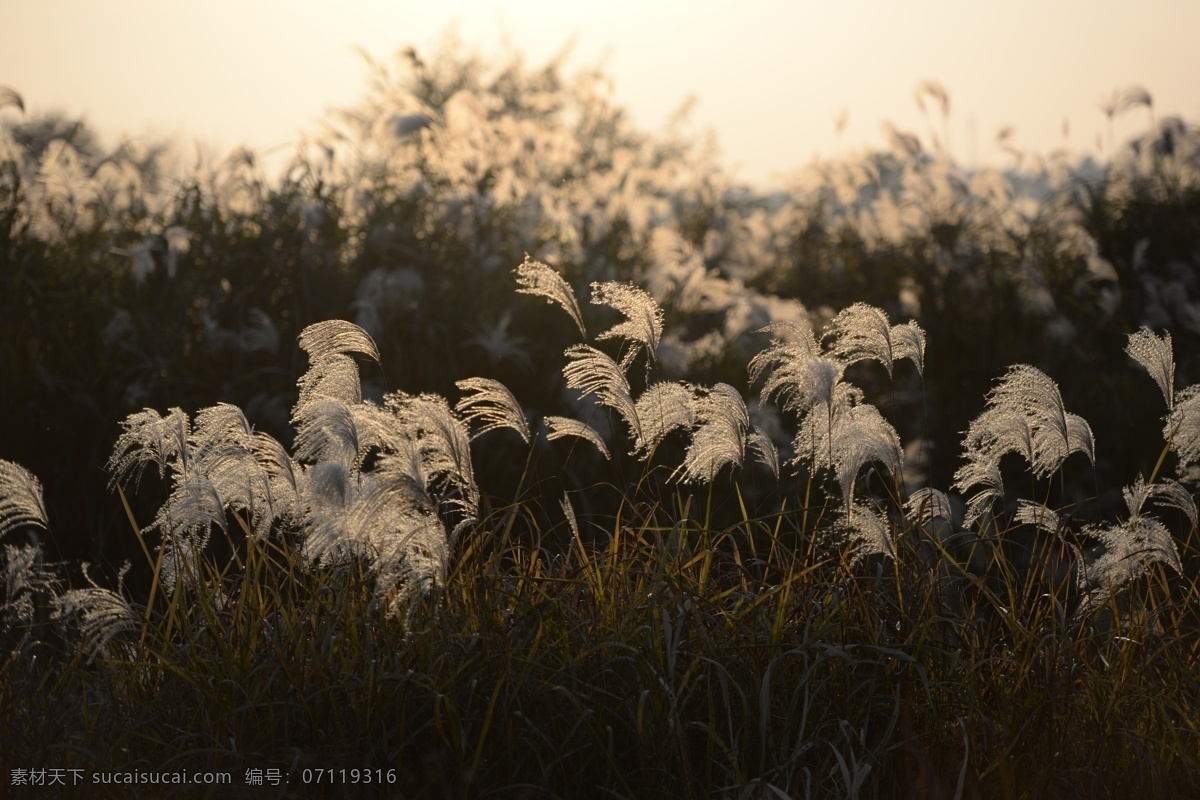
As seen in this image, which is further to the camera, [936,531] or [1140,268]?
[1140,268]

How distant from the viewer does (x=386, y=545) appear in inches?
147

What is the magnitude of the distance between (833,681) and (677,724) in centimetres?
55

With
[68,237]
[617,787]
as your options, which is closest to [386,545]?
[617,787]

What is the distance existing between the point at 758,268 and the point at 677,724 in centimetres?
1000

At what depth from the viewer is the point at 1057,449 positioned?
395cm

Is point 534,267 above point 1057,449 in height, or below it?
above

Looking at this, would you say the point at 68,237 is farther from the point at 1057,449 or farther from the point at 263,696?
the point at 1057,449

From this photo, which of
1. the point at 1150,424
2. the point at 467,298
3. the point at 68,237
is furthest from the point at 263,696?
the point at 1150,424

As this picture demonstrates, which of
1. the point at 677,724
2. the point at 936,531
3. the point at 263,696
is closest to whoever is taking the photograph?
the point at 677,724

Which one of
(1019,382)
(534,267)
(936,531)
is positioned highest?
(534,267)

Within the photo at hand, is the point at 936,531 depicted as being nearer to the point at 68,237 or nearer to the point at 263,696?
the point at 263,696

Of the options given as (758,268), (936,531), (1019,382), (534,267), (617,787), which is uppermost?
(758,268)

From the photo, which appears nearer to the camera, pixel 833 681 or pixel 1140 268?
pixel 833 681

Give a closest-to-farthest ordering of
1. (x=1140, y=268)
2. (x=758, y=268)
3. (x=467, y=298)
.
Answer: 1. (x=467, y=298)
2. (x=1140, y=268)
3. (x=758, y=268)
